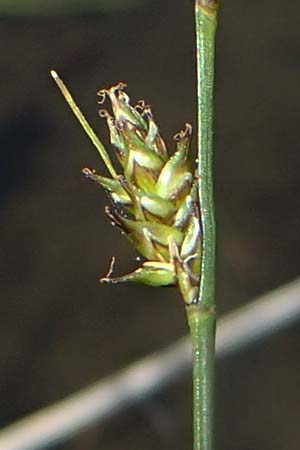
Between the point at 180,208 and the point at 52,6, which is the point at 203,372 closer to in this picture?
the point at 180,208

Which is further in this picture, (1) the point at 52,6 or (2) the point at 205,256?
(1) the point at 52,6

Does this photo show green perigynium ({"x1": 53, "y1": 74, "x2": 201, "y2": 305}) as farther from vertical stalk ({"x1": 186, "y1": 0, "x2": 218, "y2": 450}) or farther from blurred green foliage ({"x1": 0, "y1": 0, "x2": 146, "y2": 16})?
blurred green foliage ({"x1": 0, "y1": 0, "x2": 146, "y2": 16})

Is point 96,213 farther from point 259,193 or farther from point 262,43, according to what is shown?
point 262,43

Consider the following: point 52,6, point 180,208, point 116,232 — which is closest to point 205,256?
point 180,208

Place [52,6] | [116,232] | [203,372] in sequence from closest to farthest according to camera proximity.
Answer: [203,372], [52,6], [116,232]

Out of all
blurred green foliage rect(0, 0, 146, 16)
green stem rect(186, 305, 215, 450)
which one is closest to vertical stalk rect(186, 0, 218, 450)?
green stem rect(186, 305, 215, 450)

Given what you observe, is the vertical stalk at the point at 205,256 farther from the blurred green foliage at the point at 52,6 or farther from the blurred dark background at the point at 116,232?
the blurred dark background at the point at 116,232

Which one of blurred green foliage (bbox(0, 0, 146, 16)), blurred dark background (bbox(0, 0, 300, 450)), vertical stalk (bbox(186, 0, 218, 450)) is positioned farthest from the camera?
blurred dark background (bbox(0, 0, 300, 450))
